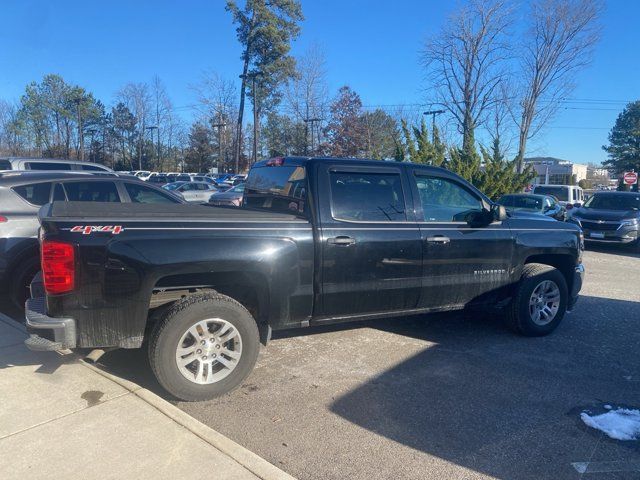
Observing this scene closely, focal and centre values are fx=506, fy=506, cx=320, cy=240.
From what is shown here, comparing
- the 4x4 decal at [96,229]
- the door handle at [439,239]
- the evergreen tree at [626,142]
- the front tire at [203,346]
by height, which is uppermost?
the evergreen tree at [626,142]

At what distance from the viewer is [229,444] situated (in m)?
3.19

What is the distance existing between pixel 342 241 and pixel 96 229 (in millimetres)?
1962

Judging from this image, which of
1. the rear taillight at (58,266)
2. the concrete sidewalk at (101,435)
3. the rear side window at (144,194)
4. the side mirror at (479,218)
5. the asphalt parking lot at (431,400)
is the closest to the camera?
the concrete sidewalk at (101,435)

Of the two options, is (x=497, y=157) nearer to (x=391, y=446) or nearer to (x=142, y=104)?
(x=391, y=446)

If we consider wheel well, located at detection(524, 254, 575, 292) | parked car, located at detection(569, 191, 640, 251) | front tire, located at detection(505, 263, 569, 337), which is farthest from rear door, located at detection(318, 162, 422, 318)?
parked car, located at detection(569, 191, 640, 251)

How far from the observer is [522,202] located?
1670cm

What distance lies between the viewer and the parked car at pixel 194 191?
81.2ft

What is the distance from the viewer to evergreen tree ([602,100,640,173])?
199 ft

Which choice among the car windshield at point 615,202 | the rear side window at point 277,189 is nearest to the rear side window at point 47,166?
the rear side window at point 277,189

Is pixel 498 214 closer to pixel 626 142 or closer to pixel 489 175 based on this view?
pixel 489 175

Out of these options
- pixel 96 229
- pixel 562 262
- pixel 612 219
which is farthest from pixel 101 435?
pixel 612 219

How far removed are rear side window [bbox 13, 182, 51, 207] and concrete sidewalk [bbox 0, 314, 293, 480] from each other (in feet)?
8.20

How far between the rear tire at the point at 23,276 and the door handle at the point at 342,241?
3.54 m

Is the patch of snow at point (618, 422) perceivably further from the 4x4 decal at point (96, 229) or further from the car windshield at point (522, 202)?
the car windshield at point (522, 202)
